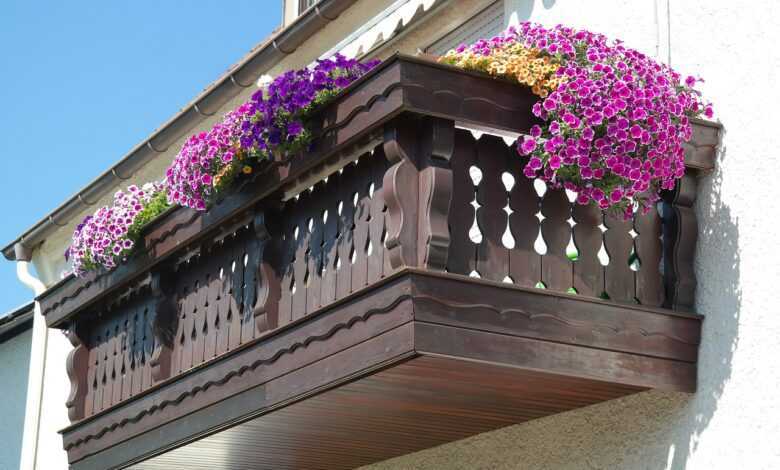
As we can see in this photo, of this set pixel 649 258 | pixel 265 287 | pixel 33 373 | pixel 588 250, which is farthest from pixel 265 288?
pixel 33 373

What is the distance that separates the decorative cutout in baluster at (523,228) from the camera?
629 centimetres

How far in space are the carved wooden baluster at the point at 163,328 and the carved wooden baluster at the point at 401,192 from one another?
2824 mm

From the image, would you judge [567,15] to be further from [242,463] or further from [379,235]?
[242,463]

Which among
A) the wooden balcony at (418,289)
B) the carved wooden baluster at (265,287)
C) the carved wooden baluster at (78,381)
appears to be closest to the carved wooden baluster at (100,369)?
the carved wooden baluster at (78,381)

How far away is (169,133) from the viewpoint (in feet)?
40.2

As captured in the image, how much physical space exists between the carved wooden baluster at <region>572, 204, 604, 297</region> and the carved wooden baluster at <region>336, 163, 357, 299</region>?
111 centimetres

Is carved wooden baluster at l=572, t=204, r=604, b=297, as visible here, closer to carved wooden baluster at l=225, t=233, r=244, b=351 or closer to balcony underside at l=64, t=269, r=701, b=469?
balcony underside at l=64, t=269, r=701, b=469

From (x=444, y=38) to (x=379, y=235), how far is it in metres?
3.56

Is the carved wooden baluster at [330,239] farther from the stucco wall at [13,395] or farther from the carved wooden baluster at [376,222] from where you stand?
the stucco wall at [13,395]

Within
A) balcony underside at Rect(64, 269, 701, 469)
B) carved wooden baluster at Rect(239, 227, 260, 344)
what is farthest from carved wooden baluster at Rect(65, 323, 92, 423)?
carved wooden baluster at Rect(239, 227, 260, 344)

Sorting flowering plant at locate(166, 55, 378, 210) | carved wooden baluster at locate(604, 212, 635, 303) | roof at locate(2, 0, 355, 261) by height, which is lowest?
carved wooden baluster at locate(604, 212, 635, 303)

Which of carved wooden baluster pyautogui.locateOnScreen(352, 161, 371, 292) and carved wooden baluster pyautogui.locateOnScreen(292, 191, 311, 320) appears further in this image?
carved wooden baluster pyautogui.locateOnScreen(292, 191, 311, 320)

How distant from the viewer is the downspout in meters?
14.0

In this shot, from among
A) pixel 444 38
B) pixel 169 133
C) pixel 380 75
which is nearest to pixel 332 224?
pixel 380 75
